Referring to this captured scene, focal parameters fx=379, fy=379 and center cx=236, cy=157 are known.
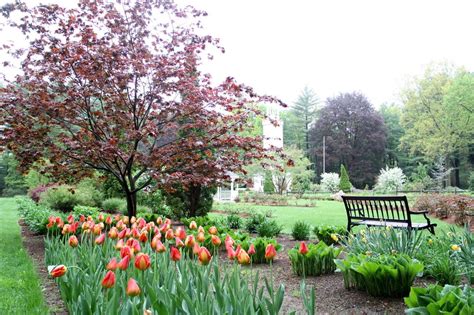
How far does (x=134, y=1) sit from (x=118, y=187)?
8.75 meters

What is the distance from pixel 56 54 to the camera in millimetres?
6094

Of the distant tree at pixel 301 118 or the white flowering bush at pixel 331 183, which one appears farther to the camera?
the distant tree at pixel 301 118

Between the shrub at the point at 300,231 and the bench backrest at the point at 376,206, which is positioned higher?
the bench backrest at the point at 376,206

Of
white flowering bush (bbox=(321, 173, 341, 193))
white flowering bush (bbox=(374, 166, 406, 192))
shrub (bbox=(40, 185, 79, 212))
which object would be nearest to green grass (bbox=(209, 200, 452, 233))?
shrub (bbox=(40, 185, 79, 212))

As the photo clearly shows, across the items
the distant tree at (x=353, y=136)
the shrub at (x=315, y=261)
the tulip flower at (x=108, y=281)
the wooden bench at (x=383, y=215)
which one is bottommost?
the shrub at (x=315, y=261)

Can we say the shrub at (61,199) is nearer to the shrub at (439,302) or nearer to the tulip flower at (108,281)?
the tulip flower at (108,281)

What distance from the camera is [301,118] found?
2108 inches

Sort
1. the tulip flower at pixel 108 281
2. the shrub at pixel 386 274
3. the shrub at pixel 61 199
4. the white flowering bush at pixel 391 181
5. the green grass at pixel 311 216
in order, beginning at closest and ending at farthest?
the tulip flower at pixel 108 281 → the shrub at pixel 386 274 → the green grass at pixel 311 216 → the shrub at pixel 61 199 → the white flowering bush at pixel 391 181

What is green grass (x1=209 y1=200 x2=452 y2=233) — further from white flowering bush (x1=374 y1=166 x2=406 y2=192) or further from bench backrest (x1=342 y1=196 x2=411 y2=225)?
white flowering bush (x1=374 y1=166 x2=406 y2=192)

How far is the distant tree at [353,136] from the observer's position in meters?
42.6

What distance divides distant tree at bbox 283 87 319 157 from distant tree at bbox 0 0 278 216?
152ft

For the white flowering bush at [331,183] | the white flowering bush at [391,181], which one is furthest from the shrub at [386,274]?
the white flowering bush at [331,183]

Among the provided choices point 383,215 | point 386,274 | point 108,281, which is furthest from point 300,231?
point 108,281

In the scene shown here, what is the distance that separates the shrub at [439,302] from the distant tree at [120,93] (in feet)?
13.7
